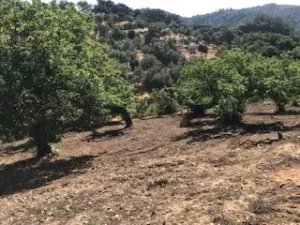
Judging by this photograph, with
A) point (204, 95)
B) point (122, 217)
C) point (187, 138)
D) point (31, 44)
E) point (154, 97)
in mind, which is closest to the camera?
point (122, 217)

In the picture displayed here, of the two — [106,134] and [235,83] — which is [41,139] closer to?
[106,134]

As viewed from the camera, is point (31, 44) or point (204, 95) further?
point (204, 95)

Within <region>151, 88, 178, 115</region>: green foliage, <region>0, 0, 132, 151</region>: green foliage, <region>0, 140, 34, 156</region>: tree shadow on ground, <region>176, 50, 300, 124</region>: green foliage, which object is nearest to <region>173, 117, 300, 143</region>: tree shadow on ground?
<region>176, 50, 300, 124</region>: green foliage

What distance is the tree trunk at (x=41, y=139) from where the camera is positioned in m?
20.1

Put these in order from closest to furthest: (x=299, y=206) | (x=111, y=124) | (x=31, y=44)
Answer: (x=299, y=206), (x=31, y=44), (x=111, y=124)

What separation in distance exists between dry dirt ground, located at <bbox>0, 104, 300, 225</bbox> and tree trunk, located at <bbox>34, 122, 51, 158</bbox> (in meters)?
0.94

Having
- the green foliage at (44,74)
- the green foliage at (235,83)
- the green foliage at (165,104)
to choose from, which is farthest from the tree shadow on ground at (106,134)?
the green foliage at (165,104)

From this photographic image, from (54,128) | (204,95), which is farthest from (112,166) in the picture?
(204,95)

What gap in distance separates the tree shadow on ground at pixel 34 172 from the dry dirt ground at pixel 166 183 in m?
0.04

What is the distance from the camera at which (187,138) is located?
22.1 metres

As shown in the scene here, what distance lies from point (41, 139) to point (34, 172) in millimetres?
2811

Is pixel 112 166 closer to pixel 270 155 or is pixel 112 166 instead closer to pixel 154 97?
pixel 270 155

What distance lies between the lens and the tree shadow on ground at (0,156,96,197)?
16734 mm

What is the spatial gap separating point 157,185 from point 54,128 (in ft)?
26.6
